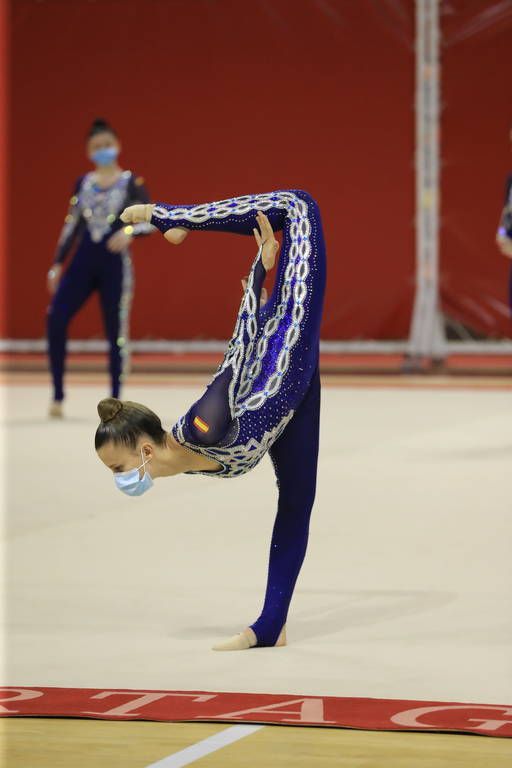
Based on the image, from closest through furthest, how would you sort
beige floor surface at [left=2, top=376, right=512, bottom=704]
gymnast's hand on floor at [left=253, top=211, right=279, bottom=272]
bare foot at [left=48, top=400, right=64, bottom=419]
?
1. beige floor surface at [left=2, top=376, right=512, bottom=704]
2. gymnast's hand on floor at [left=253, top=211, right=279, bottom=272]
3. bare foot at [left=48, top=400, right=64, bottom=419]

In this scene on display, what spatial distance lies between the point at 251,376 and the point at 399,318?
804 cm

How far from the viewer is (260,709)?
2.88 meters

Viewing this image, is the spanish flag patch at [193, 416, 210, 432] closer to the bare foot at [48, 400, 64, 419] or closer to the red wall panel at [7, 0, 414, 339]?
the bare foot at [48, 400, 64, 419]

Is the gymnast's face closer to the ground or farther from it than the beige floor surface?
farther from it

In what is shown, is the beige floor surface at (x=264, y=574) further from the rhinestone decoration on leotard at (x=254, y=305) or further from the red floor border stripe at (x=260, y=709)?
the rhinestone decoration on leotard at (x=254, y=305)

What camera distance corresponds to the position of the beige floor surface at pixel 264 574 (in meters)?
3.22

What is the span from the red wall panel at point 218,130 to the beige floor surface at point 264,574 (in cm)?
455

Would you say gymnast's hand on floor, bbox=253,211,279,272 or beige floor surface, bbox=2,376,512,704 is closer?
beige floor surface, bbox=2,376,512,704

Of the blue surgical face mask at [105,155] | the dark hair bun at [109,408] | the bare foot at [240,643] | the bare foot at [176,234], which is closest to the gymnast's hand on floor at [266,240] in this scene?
the bare foot at [176,234]

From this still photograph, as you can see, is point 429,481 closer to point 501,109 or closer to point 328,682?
point 328,682

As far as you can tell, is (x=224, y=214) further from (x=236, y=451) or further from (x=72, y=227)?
(x=72, y=227)

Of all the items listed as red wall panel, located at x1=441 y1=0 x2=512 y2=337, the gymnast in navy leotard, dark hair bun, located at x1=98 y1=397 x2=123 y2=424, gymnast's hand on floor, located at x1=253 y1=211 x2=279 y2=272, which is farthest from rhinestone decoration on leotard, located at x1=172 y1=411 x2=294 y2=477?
red wall panel, located at x1=441 y1=0 x2=512 y2=337

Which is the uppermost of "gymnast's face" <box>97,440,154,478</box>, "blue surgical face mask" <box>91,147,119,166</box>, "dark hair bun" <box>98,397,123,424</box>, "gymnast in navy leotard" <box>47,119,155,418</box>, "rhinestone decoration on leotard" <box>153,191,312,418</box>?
"blue surgical face mask" <box>91,147,119,166</box>

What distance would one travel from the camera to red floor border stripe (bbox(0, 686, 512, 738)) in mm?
2783
